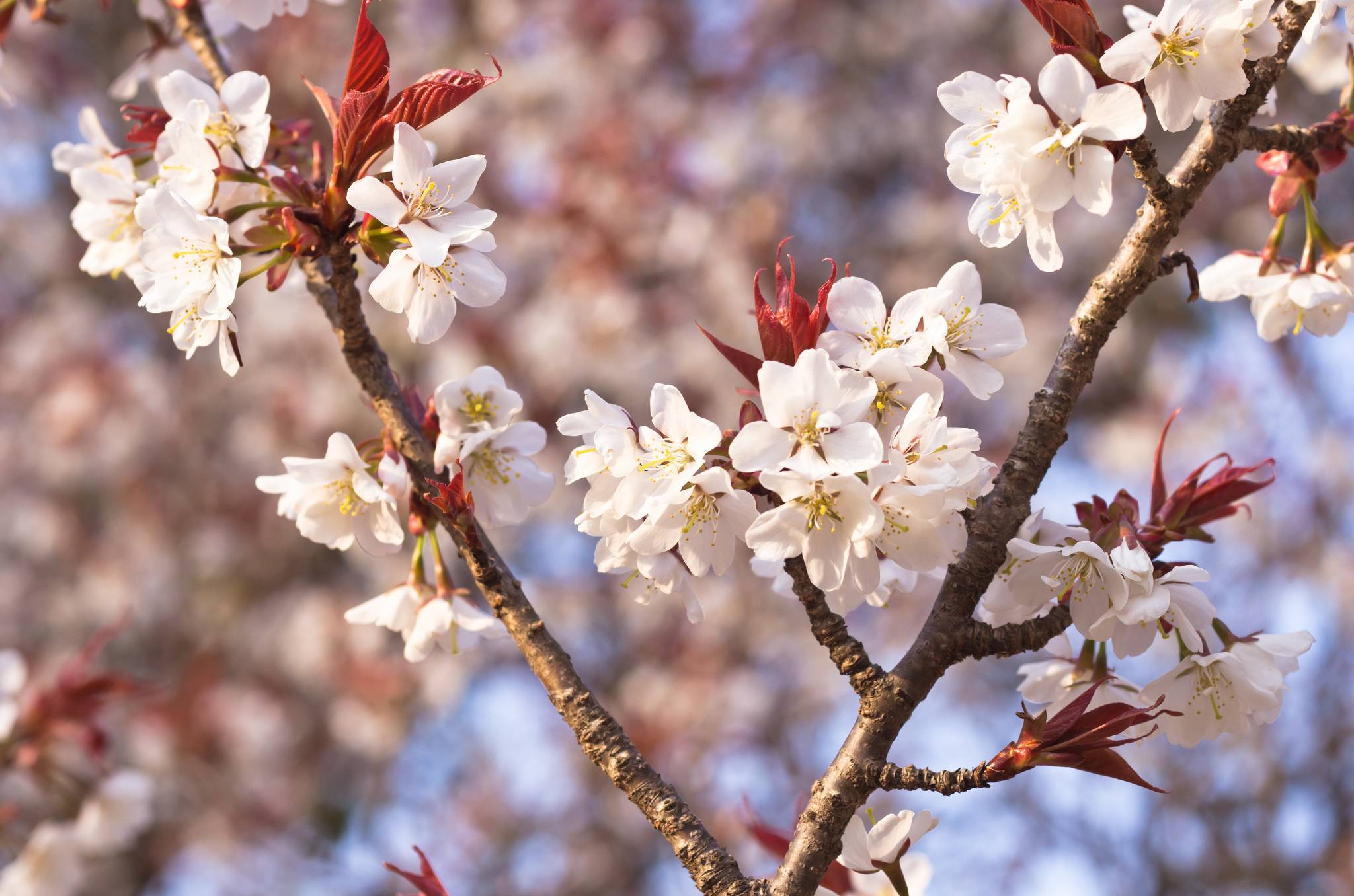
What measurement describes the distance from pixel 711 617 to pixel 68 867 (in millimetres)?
3539

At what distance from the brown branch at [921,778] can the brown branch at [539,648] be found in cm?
14

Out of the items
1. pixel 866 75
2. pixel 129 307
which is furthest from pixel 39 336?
pixel 866 75

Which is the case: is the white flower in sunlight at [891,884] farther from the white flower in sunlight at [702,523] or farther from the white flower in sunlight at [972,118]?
the white flower in sunlight at [972,118]

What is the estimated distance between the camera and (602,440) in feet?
3.07

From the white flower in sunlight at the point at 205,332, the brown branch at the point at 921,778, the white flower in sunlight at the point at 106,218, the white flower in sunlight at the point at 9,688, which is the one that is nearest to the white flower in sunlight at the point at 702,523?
the brown branch at the point at 921,778

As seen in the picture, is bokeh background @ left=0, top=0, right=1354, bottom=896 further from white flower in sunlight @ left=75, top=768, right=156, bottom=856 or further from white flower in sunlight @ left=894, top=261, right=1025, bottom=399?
white flower in sunlight @ left=894, top=261, right=1025, bottom=399

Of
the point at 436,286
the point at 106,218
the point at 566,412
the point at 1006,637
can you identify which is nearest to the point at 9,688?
the point at 106,218

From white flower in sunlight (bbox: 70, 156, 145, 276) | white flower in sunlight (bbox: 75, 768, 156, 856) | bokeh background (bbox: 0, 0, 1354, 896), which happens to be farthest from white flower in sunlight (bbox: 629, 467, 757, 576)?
bokeh background (bbox: 0, 0, 1354, 896)

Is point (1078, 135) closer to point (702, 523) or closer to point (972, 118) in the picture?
point (972, 118)

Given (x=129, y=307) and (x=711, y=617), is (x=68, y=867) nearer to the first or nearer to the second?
(x=711, y=617)

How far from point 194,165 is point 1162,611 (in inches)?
40.3

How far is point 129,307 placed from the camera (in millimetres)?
5965

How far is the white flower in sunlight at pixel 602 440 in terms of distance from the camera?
925 millimetres

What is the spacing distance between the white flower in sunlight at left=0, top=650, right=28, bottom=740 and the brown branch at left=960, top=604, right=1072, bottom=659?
1729 millimetres
